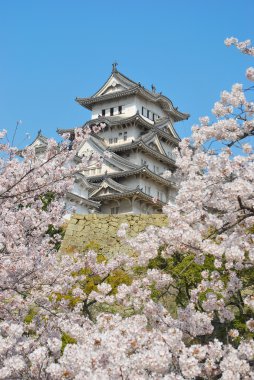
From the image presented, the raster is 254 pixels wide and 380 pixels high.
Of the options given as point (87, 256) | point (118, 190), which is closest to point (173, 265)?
point (87, 256)

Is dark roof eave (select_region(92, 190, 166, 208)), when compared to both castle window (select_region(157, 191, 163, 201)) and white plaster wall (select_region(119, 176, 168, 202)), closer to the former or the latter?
white plaster wall (select_region(119, 176, 168, 202))

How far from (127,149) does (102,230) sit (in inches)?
745

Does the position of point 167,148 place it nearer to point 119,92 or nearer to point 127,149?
point 127,149

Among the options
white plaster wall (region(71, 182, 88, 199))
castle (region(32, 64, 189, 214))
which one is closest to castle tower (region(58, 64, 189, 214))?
castle (region(32, 64, 189, 214))

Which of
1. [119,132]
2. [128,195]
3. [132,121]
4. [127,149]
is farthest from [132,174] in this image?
[119,132]

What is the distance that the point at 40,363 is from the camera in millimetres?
3955

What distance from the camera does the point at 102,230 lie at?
51.0 ft

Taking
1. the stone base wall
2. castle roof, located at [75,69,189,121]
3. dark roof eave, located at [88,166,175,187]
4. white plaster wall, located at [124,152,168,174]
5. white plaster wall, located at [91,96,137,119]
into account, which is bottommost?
the stone base wall

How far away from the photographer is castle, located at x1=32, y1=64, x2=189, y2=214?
30.3 metres

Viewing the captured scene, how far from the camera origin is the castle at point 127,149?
30.3 meters

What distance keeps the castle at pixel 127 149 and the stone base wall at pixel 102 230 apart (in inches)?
482

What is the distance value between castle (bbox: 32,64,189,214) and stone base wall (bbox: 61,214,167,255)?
1225 cm

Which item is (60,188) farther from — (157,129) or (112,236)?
(157,129)

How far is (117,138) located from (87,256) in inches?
1102
